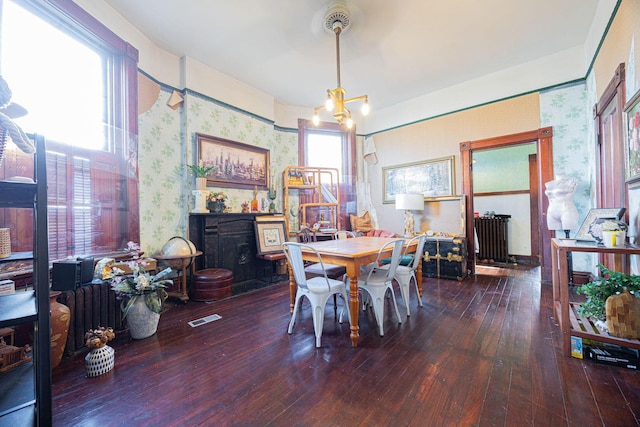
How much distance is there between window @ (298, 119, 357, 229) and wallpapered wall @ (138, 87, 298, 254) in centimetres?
128

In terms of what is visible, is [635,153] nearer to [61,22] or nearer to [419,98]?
[419,98]

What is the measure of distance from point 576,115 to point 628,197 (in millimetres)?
2012

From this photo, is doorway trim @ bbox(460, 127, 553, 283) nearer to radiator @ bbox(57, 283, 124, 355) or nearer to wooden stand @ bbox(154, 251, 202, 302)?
wooden stand @ bbox(154, 251, 202, 302)

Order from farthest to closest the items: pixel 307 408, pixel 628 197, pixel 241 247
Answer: pixel 241 247, pixel 628 197, pixel 307 408

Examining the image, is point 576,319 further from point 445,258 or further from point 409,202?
point 409,202

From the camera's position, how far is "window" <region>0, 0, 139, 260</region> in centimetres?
206

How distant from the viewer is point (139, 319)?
2.20 metres

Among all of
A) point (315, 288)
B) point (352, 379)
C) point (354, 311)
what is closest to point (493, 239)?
point (354, 311)

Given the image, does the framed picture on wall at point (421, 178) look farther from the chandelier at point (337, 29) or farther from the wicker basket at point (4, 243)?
the wicker basket at point (4, 243)

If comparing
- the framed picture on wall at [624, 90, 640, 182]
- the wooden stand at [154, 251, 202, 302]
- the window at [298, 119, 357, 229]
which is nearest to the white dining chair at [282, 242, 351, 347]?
the wooden stand at [154, 251, 202, 302]

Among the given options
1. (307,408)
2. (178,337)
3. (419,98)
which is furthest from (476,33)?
(178,337)

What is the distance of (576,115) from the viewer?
3.54 m

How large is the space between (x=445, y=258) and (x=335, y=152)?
9.58ft

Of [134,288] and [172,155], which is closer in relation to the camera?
[134,288]
